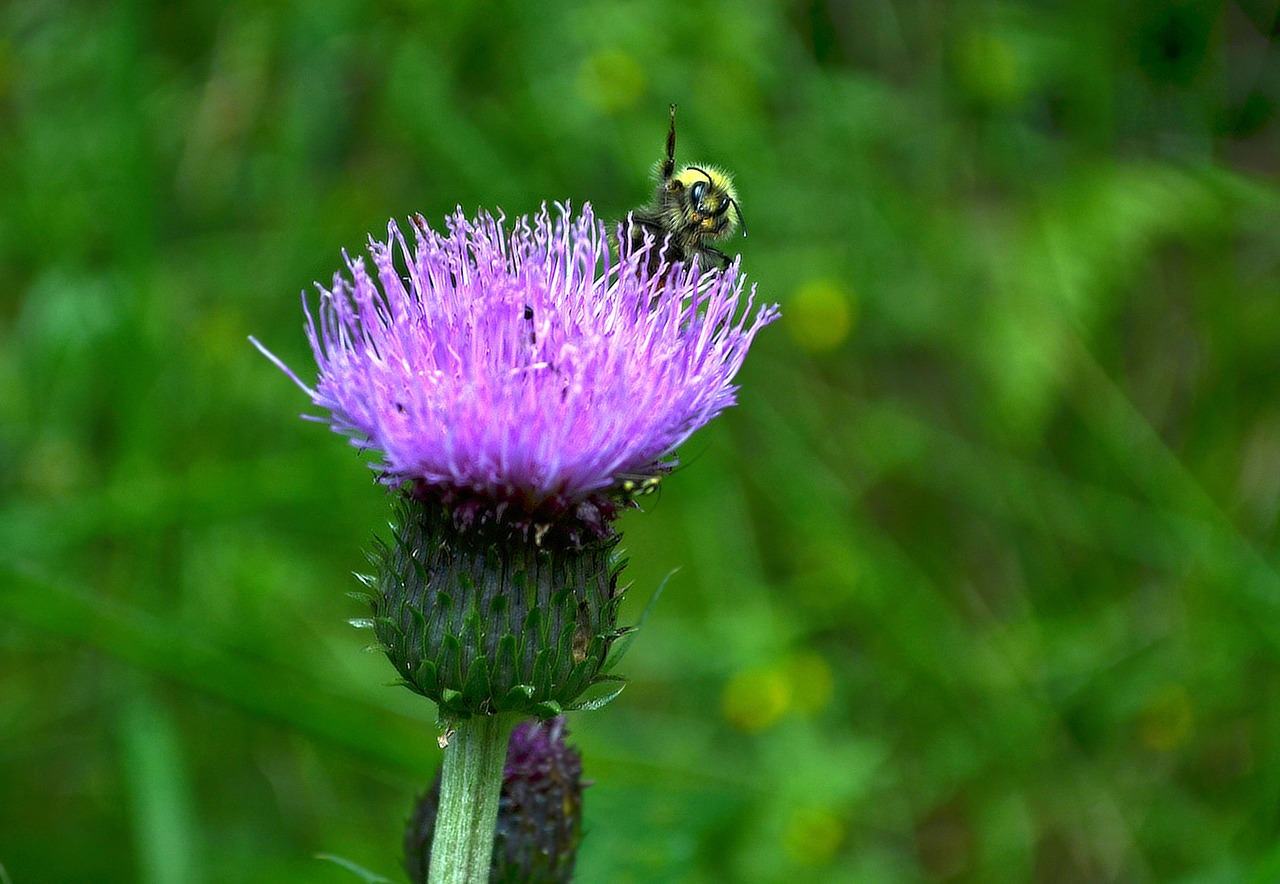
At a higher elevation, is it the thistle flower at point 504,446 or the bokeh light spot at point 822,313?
the bokeh light spot at point 822,313

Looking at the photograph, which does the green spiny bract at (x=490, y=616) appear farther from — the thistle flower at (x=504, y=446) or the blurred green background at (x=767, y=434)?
the blurred green background at (x=767, y=434)

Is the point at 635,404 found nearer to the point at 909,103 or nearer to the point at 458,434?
the point at 458,434

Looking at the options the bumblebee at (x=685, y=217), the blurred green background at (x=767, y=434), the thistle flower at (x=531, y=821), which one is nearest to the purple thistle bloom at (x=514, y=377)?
the bumblebee at (x=685, y=217)

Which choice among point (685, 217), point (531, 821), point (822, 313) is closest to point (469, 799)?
point (531, 821)

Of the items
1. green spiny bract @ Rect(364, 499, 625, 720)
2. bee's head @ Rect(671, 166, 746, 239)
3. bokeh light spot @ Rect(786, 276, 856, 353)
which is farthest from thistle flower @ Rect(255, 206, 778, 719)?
bokeh light spot @ Rect(786, 276, 856, 353)

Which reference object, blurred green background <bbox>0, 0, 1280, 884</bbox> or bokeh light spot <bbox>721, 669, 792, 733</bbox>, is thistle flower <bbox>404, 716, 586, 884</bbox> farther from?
bokeh light spot <bbox>721, 669, 792, 733</bbox>

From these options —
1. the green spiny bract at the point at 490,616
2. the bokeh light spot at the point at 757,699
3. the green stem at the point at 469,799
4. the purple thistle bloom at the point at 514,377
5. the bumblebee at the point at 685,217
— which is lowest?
the green stem at the point at 469,799
